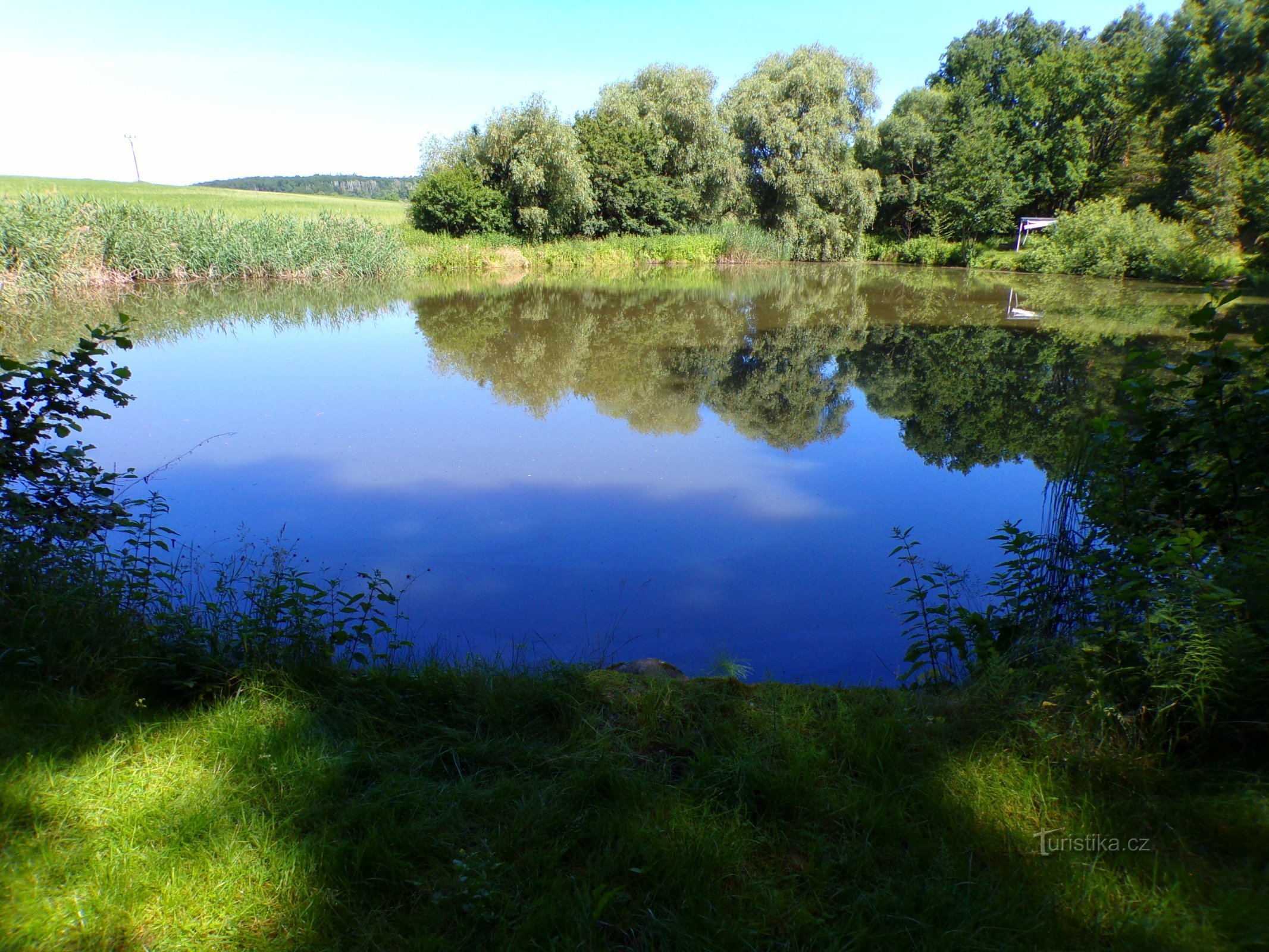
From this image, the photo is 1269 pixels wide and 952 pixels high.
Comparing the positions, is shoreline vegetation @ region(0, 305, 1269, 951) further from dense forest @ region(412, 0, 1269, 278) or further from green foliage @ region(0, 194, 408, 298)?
dense forest @ region(412, 0, 1269, 278)

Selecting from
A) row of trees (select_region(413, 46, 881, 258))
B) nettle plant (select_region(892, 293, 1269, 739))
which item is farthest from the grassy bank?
nettle plant (select_region(892, 293, 1269, 739))

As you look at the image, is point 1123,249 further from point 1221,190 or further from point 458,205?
point 458,205

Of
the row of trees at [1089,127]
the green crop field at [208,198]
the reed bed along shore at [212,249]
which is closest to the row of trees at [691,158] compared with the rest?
the reed bed along shore at [212,249]

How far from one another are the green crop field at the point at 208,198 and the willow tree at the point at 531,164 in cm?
392

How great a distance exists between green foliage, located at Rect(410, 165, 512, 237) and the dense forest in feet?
0.22

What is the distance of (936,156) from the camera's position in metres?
35.3

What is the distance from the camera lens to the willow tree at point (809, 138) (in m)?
28.7

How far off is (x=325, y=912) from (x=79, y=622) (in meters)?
1.56

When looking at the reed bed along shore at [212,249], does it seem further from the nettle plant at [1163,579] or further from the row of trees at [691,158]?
the nettle plant at [1163,579]

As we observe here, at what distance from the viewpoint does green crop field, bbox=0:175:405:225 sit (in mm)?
30094

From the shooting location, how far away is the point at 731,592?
4.66 metres

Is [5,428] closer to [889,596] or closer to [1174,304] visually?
[889,596]

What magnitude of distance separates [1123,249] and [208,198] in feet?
136

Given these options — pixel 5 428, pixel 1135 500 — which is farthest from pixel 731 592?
pixel 5 428
